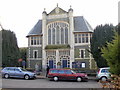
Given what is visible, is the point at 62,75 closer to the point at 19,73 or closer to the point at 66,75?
the point at 66,75

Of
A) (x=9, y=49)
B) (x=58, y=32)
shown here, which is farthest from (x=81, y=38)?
(x=9, y=49)

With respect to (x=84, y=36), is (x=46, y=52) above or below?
below

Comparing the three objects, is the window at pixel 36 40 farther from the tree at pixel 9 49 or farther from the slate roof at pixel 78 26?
the tree at pixel 9 49

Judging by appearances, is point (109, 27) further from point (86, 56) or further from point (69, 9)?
point (69, 9)

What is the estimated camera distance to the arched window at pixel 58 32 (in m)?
36.4

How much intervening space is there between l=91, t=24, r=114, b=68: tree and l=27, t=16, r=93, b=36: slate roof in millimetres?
8885

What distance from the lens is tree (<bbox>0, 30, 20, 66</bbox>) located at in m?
33.5

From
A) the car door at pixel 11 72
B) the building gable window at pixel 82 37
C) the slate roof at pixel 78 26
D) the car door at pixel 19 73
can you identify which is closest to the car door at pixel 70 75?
the car door at pixel 19 73

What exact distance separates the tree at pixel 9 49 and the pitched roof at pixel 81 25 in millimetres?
13474

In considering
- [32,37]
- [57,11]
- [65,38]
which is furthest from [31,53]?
[57,11]

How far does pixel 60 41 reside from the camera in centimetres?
3641

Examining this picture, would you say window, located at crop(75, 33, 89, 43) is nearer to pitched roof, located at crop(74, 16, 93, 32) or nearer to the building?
the building

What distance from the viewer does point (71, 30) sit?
1406 inches

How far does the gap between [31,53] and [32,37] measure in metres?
3.75
